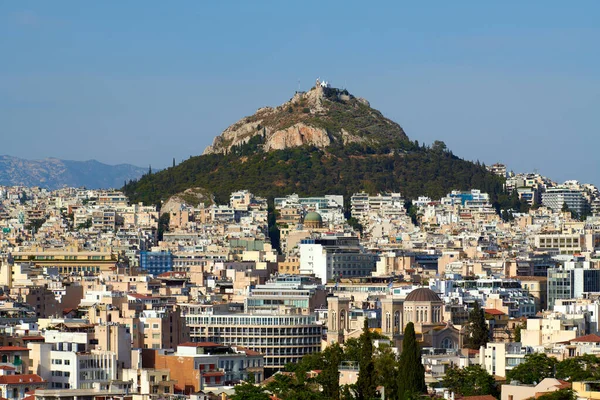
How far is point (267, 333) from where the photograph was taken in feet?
302

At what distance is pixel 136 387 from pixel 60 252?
240ft

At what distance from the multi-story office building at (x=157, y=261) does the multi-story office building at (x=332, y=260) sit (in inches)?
568

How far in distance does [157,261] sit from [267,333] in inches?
2241

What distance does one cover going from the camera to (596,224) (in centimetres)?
17325

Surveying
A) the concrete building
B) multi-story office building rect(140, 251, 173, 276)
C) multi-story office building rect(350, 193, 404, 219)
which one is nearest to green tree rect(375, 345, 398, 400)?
the concrete building

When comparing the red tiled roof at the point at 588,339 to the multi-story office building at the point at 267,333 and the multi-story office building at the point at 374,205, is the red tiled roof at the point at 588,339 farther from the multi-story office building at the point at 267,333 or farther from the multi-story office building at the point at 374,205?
the multi-story office building at the point at 374,205

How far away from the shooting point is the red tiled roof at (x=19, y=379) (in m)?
68.5

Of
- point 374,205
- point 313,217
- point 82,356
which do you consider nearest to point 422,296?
point 82,356

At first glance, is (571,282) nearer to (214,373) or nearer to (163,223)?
(214,373)

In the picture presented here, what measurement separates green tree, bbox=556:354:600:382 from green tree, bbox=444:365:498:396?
8.31ft

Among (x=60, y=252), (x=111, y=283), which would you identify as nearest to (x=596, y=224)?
(x=60, y=252)

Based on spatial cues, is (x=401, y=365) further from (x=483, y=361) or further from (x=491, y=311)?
(x=491, y=311)

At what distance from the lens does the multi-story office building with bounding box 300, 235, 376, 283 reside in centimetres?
12962

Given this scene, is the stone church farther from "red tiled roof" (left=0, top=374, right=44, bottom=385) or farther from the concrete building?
"red tiled roof" (left=0, top=374, right=44, bottom=385)
